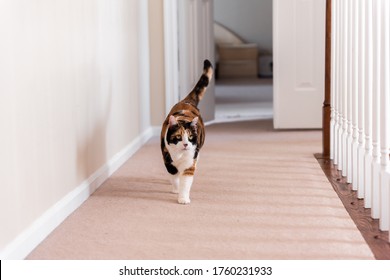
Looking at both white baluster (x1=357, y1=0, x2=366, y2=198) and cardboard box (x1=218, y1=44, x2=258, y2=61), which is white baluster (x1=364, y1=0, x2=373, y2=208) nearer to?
white baluster (x1=357, y1=0, x2=366, y2=198)

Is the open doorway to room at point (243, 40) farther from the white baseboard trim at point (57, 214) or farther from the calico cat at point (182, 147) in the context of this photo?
the calico cat at point (182, 147)

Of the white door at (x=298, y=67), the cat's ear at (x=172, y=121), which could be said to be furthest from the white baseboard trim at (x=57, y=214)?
the white door at (x=298, y=67)

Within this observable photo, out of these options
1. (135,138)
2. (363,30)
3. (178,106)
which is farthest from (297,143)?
(363,30)

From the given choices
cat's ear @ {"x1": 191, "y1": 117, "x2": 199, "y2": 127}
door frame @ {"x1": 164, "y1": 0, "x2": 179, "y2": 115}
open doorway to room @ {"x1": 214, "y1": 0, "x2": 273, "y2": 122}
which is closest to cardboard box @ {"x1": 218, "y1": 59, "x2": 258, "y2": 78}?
open doorway to room @ {"x1": 214, "y1": 0, "x2": 273, "y2": 122}

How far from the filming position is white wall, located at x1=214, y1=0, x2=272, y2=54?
1079 centimetres

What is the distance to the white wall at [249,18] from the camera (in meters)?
10.8

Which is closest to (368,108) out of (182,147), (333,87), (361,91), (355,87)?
(361,91)

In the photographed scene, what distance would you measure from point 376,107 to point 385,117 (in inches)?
6.1

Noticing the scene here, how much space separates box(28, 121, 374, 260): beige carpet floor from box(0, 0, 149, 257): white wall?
0.12 m

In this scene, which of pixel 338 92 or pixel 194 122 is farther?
pixel 338 92

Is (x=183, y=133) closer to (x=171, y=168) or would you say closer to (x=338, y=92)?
(x=171, y=168)

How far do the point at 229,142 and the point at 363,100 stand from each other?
1.93m

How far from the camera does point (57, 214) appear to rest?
2.85m

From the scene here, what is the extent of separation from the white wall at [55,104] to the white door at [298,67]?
1.45 meters
